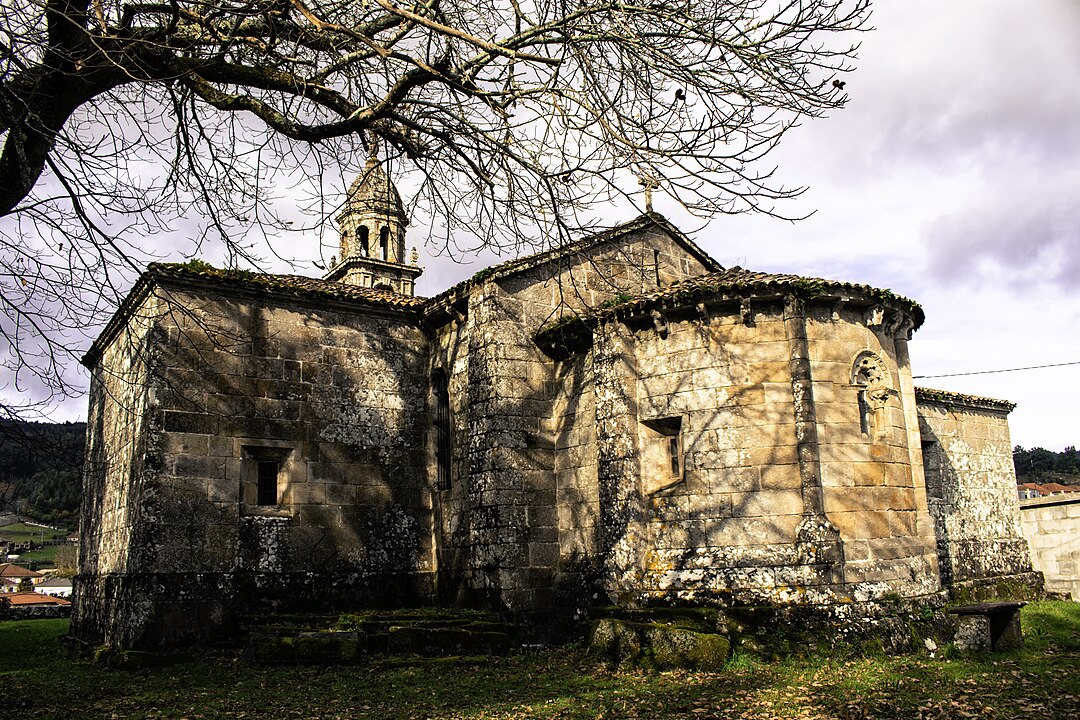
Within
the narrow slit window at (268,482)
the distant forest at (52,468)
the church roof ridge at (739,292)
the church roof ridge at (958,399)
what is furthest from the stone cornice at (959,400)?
the distant forest at (52,468)

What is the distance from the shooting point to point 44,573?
179ft

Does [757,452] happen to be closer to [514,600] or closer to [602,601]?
[602,601]

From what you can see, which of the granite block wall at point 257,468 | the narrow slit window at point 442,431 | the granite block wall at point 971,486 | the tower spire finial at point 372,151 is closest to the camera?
the tower spire finial at point 372,151

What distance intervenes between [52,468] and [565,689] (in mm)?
5037

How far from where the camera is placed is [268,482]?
12312 mm

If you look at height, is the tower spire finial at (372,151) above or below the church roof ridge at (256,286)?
below

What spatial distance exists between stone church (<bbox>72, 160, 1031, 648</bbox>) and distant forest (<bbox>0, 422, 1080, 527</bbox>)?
142 cm

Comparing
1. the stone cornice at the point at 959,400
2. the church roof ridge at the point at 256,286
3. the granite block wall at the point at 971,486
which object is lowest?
the granite block wall at the point at 971,486

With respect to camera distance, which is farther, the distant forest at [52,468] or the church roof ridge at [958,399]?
the church roof ridge at [958,399]

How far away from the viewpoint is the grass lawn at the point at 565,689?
277 inches

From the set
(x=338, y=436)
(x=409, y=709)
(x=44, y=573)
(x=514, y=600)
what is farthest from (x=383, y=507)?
(x=44, y=573)

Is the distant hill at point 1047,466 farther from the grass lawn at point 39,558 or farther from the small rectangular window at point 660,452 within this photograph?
the grass lawn at point 39,558

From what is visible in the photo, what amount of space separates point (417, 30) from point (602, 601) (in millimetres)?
7690

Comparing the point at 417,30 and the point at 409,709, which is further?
the point at 409,709
